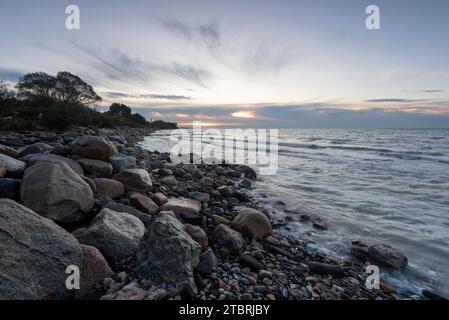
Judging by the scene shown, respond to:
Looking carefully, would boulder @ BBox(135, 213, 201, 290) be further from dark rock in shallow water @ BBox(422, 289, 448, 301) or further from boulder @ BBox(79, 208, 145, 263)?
dark rock in shallow water @ BBox(422, 289, 448, 301)

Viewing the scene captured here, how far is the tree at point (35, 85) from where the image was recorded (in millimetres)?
38562

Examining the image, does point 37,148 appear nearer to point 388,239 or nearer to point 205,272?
point 205,272

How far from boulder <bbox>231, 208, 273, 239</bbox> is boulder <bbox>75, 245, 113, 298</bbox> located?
2.44 m

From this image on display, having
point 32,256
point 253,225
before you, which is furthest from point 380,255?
point 32,256

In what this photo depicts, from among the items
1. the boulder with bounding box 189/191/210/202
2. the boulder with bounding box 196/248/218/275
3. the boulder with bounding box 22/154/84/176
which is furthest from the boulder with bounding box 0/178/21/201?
the boulder with bounding box 189/191/210/202

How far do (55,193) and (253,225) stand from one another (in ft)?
10.4

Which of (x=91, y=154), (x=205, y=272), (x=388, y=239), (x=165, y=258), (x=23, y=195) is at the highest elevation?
(x=91, y=154)

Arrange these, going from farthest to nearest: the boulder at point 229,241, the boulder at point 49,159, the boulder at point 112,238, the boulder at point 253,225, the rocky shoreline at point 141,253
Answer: the boulder at point 49,159, the boulder at point 253,225, the boulder at point 229,241, the boulder at point 112,238, the rocky shoreline at point 141,253

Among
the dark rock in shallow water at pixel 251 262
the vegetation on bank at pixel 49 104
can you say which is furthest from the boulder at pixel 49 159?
the vegetation on bank at pixel 49 104

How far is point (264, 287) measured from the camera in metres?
3.02

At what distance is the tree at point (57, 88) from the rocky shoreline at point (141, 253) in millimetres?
37404

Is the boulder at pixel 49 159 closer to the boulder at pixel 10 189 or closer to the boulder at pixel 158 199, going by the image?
the boulder at pixel 10 189
